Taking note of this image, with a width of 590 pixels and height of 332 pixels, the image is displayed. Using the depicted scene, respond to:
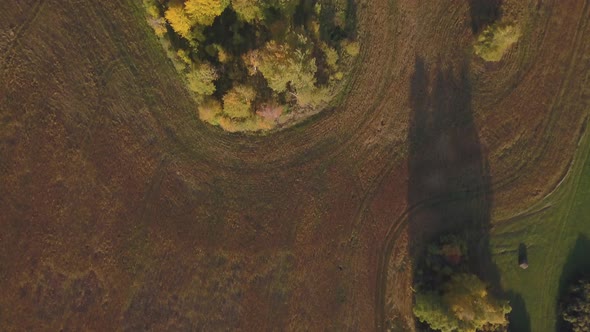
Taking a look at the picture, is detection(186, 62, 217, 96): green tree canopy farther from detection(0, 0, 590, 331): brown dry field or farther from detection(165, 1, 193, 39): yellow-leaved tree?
detection(165, 1, 193, 39): yellow-leaved tree

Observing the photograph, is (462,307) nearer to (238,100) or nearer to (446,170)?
(446,170)

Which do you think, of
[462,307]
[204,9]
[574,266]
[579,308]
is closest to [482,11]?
[574,266]

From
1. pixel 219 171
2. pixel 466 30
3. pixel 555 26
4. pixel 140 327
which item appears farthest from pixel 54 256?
pixel 555 26

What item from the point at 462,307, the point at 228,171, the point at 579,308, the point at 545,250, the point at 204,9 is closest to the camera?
the point at 462,307

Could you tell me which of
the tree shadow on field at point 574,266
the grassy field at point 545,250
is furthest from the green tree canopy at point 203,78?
the tree shadow on field at point 574,266

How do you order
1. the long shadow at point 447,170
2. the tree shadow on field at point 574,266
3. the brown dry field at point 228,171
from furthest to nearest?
the long shadow at point 447,170
the tree shadow on field at point 574,266
the brown dry field at point 228,171

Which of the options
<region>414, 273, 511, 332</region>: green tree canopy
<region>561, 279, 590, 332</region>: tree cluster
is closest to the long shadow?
<region>414, 273, 511, 332</region>: green tree canopy

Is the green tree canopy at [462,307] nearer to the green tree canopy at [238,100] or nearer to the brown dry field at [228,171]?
the brown dry field at [228,171]

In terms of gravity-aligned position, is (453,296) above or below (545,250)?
below
